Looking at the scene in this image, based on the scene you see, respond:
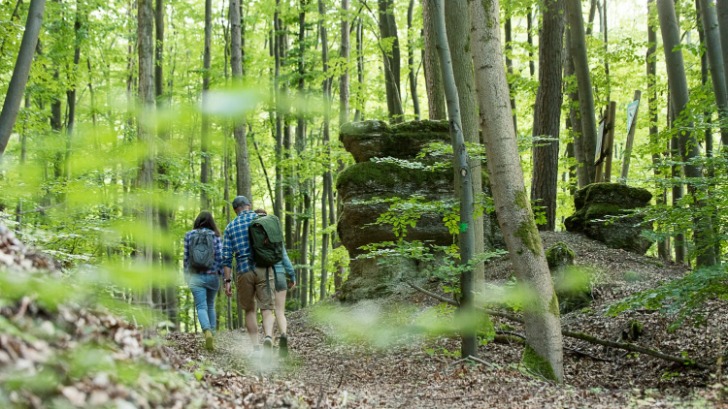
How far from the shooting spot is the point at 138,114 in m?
3.64

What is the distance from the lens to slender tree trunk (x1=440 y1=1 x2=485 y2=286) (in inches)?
314

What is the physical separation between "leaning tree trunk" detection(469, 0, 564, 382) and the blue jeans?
433cm

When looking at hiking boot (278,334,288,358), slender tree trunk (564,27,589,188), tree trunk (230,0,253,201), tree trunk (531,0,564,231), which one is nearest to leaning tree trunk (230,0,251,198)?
tree trunk (230,0,253,201)

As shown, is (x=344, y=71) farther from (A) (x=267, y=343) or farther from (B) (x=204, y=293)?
(A) (x=267, y=343)

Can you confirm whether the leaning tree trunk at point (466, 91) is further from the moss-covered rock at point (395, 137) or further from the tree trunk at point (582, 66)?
the tree trunk at point (582, 66)

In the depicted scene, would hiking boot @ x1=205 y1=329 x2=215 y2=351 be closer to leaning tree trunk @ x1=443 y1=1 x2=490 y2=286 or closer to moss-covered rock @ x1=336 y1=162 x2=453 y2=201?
leaning tree trunk @ x1=443 y1=1 x2=490 y2=286

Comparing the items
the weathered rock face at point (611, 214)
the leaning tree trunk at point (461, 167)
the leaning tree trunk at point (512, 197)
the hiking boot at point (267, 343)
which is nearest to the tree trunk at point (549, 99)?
the weathered rock face at point (611, 214)

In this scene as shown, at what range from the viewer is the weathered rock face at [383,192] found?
11.3 metres

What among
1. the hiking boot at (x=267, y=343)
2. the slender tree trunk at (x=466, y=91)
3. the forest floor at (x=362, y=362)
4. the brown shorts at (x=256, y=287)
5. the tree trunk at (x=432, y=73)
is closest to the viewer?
the forest floor at (x=362, y=362)

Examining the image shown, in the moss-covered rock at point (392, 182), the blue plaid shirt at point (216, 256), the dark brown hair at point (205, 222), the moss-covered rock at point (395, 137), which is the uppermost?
the moss-covered rock at point (395, 137)

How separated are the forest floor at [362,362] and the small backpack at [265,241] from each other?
1250 mm

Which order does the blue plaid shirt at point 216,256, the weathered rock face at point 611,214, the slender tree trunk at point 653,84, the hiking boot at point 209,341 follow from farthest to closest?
1. the slender tree trunk at point 653,84
2. the weathered rock face at point 611,214
3. the blue plaid shirt at point 216,256
4. the hiking boot at point 209,341

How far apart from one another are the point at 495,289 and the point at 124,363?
16.4ft

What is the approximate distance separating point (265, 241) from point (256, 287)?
628 millimetres
